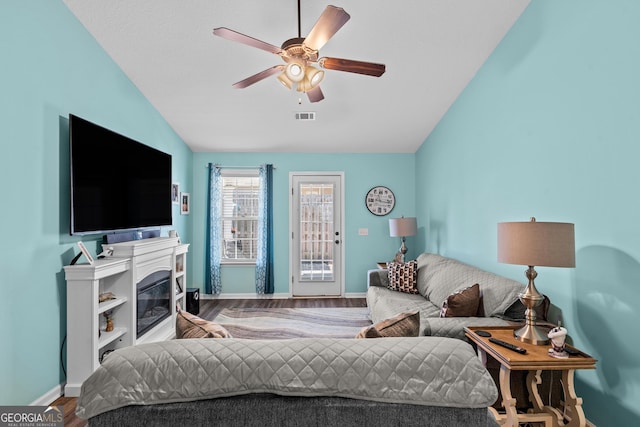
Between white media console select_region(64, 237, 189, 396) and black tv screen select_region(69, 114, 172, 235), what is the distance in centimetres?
28

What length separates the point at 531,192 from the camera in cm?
258

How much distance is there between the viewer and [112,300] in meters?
2.82

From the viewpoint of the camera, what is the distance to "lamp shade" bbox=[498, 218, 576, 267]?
1.77 meters

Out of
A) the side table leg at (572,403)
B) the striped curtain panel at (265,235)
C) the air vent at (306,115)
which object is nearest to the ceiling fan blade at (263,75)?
the air vent at (306,115)

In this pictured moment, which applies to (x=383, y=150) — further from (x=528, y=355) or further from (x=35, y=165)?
(x=35, y=165)

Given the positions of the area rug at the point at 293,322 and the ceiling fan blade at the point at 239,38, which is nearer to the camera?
the ceiling fan blade at the point at 239,38

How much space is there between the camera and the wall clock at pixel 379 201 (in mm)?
5406

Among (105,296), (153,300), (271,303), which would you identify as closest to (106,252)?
(105,296)

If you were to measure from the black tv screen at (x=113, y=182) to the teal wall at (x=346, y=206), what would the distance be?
1412mm

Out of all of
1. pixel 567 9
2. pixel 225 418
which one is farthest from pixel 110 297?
pixel 567 9

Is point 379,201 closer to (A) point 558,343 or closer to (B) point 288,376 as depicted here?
(A) point 558,343

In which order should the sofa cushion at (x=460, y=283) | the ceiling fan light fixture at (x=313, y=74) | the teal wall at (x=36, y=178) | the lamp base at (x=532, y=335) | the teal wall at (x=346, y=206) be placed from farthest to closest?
the teal wall at (x=346, y=206) < the sofa cushion at (x=460, y=283) < the ceiling fan light fixture at (x=313, y=74) < the teal wall at (x=36, y=178) < the lamp base at (x=532, y=335)

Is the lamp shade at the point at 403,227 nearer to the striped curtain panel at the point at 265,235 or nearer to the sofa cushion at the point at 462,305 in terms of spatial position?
the striped curtain panel at the point at 265,235

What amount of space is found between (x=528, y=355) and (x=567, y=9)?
2.24 m
